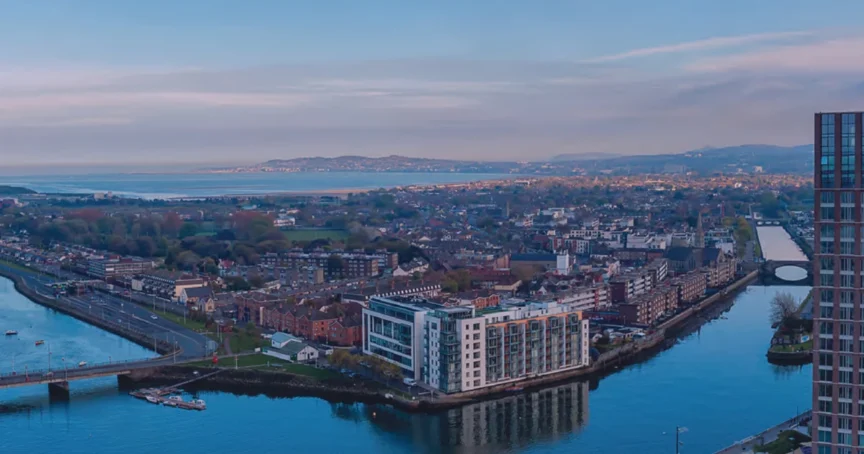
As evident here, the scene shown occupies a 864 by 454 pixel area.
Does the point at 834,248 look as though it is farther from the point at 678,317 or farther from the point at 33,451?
the point at 678,317

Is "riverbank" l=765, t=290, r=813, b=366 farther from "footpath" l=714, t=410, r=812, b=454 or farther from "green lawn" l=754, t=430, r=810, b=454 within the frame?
"green lawn" l=754, t=430, r=810, b=454

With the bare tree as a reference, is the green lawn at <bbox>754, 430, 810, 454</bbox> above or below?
below

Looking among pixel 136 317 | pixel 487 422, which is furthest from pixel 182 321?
pixel 487 422

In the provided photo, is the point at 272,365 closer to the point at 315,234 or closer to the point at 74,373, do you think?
the point at 74,373

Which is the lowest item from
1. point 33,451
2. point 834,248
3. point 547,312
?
point 33,451

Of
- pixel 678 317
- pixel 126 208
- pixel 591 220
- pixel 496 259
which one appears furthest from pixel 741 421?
pixel 126 208

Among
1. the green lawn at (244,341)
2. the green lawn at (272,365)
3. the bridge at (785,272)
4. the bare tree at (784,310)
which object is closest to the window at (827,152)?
the green lawn at (272,365)

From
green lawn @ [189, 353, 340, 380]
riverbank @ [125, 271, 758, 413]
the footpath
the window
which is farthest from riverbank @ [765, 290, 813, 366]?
the window
